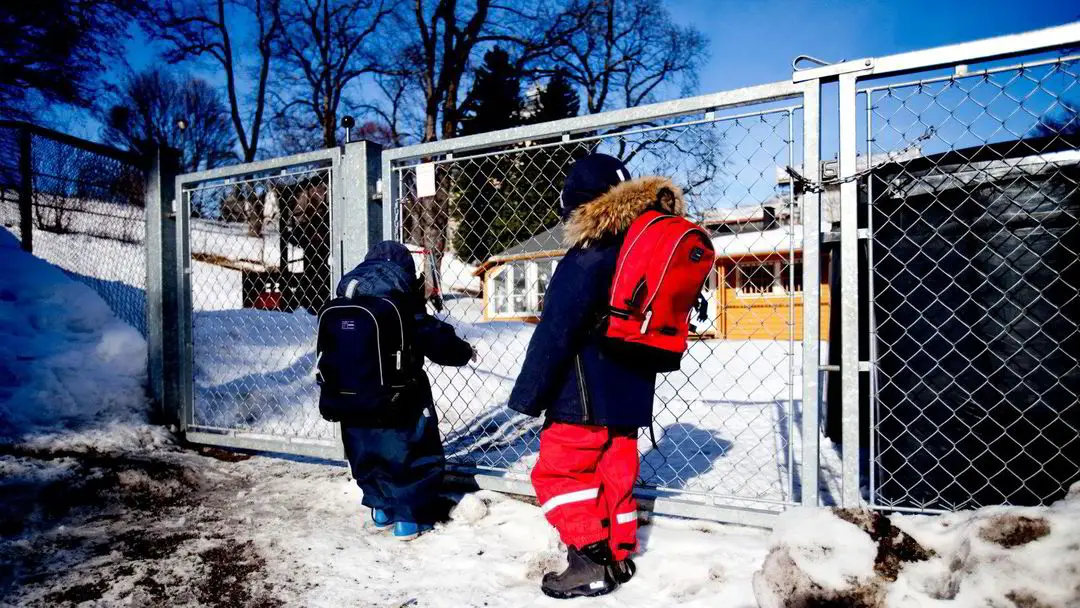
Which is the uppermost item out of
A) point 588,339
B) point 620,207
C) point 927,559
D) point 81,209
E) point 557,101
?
point 557,101

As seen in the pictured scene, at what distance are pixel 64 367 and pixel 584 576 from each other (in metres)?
4.53

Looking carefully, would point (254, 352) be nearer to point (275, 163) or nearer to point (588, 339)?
point (275, 163)

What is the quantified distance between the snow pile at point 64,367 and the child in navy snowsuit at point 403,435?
7.47 ft

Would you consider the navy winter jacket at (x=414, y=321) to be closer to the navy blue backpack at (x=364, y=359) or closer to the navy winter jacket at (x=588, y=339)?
the navy blue backpack at (x=364, y=359)

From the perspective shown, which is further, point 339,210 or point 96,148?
point 96,148

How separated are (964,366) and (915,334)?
217 millimetres

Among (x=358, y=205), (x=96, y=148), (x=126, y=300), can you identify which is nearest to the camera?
(x=358, y=205)

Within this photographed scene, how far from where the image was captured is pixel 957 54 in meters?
2.16

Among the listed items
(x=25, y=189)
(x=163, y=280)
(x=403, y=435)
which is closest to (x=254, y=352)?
(x=163, y=280)

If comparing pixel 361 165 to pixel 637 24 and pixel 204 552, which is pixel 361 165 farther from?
pixel 637 24

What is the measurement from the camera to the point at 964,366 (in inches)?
95.3

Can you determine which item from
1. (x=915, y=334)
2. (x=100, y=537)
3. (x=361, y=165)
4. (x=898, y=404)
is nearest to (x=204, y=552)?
(x=100, y=537)

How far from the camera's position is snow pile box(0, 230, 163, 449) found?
407 centimetres

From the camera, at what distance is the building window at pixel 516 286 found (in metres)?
A: 17.4
